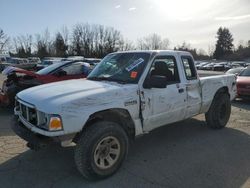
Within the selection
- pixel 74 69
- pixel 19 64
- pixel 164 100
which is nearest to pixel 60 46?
pixel 19 64

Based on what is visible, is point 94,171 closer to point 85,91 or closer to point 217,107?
point 85,91

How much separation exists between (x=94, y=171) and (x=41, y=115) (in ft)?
3.59

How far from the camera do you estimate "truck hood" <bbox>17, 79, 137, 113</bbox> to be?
3.83 m

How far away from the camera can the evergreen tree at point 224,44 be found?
107 m

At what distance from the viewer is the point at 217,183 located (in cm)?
407

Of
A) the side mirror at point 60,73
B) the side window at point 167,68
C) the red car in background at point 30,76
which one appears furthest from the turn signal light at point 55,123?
the side mirror at point 60,73

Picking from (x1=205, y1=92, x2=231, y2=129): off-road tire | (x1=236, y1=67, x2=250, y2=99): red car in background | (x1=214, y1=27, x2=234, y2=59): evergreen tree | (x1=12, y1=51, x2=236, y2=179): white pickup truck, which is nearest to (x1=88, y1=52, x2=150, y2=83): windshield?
(x1=12, y1=51, x2=236, y2=179): white pickup truck

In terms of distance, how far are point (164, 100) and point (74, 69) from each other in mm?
5549

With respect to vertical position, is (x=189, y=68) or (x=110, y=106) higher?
(x=189, y=68)

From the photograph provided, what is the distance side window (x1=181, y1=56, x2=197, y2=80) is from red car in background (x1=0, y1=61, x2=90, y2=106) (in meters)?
4.75

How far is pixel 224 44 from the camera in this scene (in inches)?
4215

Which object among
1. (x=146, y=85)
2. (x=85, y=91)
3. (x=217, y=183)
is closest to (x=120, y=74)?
(x=146, y=85)

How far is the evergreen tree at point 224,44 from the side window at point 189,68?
106984mm

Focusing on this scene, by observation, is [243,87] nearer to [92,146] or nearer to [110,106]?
[110,106]
